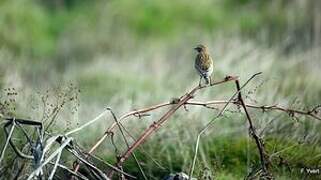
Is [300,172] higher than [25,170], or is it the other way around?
[300,172]

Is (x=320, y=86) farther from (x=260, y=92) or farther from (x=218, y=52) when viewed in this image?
(x=218, y=52)

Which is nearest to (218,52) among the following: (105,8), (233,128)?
(233,128)

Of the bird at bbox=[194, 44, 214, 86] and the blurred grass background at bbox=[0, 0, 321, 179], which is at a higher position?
the blurred grass background at bbox=[0, 0, 321, 179]

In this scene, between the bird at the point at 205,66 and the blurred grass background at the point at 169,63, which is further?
the blurred grass background at the point at 169,63

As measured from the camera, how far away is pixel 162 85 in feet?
36.8

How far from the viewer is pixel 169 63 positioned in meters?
13.3

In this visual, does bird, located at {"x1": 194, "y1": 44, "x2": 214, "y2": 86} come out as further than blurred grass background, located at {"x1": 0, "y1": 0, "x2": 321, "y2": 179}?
No

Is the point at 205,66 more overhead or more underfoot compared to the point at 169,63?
more underfoot

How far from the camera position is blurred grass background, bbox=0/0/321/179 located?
21.7ft

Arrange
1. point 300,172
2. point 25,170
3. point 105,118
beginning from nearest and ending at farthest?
point 25,170
point 300,172
point 105,118

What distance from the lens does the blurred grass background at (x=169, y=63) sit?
6617mm

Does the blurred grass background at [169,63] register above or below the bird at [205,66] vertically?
above

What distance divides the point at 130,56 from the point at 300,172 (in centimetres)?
949

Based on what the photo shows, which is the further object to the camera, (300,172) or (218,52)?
(218,52)
